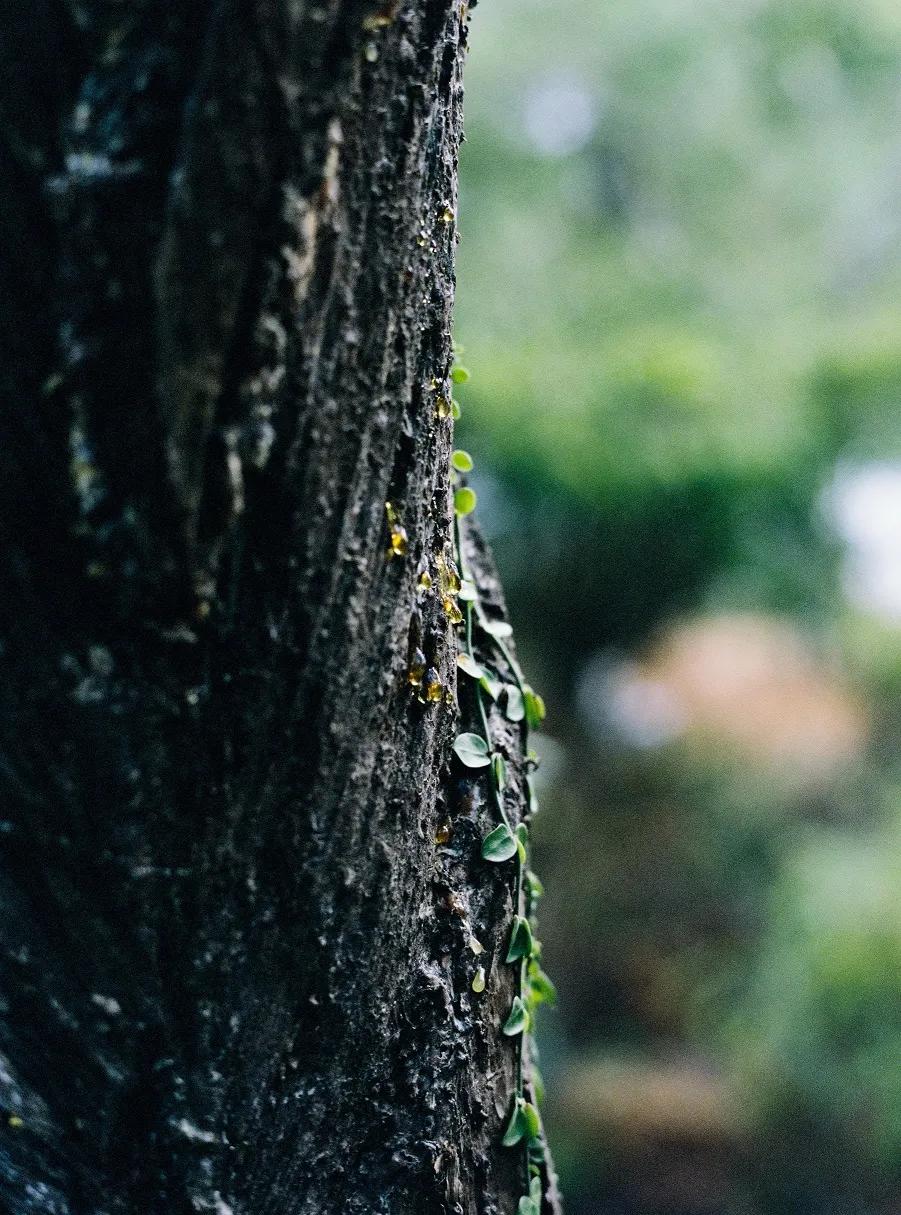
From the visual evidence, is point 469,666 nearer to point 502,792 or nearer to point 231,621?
point 502,792

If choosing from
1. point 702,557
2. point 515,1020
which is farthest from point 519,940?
point 702,557

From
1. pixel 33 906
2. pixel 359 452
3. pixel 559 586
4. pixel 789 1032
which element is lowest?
pixel 33 906

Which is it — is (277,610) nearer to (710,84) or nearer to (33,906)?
(33,906)

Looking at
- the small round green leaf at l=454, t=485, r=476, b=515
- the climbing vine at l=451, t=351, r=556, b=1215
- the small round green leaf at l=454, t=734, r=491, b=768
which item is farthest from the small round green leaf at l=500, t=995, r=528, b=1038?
the small round green leaf at l=454, t=485, r=476, b=515

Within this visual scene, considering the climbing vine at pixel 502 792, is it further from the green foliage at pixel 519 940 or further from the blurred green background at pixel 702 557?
the blurred green background at pixel 702 557

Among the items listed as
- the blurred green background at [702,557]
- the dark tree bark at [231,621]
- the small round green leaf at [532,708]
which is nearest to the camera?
the dark tree bark at [231,621]

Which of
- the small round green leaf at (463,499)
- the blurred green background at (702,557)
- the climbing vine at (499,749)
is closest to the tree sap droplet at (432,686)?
the climbing vine at (499,749)

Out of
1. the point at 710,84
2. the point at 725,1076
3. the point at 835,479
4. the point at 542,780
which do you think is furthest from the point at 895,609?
the point at 710,84
